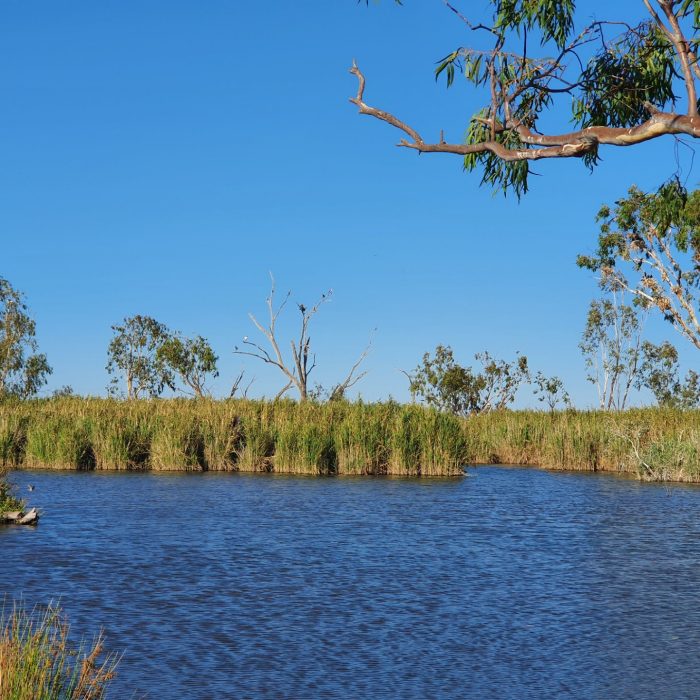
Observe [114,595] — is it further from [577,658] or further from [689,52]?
[689,52]

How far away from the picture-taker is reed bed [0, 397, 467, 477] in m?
29.4

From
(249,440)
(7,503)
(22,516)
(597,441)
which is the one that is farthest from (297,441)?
(22,516)

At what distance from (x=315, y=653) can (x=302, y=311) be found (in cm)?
4298

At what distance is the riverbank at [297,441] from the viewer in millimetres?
29422

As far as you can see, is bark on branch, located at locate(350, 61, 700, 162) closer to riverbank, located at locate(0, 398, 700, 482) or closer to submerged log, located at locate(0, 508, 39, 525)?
submerged log, located at locate(0, 508, 39, 525)

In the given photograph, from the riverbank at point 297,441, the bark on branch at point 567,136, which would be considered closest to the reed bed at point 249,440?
the riverbank at point 297,441

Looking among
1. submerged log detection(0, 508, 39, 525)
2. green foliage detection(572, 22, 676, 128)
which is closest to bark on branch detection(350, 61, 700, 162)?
green foliage detection(572, 22, 676, 128)

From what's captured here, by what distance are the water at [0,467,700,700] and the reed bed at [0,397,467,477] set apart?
7.32m

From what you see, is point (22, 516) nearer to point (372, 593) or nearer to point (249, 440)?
point (372, 593)

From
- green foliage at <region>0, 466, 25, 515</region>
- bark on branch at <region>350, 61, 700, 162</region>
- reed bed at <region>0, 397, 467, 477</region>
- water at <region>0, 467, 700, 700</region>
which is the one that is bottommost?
water at <region>0, 467, 700, 700</region>

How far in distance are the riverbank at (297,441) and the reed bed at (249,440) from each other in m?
0.03

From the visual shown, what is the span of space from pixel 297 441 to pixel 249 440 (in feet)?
5.54

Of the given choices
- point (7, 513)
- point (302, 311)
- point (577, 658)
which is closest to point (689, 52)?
point (577, 658)

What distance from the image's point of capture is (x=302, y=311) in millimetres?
51625
